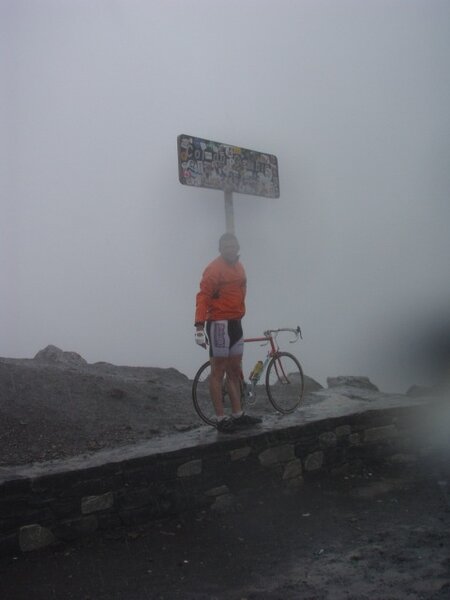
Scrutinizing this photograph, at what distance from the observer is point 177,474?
12.9 ft

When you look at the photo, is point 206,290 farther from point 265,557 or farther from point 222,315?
point 265,557

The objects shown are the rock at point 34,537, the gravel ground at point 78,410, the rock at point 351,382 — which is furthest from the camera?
the rock at point 351,382

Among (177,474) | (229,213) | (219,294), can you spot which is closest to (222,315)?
(219,294)

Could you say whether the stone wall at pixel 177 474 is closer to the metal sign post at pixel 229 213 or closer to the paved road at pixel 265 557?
the paved road at pixel 265 557

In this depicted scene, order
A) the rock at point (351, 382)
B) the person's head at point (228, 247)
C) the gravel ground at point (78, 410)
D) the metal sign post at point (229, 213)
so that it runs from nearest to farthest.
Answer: the gravel ground at point (78, 410) → the person's head at point (228, 247) → the metal sign post at point (229, 213) → the rock at point (351, 382)

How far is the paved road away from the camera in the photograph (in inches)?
118

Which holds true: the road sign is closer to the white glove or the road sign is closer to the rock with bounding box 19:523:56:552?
the white glove

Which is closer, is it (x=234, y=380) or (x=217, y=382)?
(x=217, y=382)

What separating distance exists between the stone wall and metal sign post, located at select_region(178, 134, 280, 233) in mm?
2148

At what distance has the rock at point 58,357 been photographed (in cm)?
655

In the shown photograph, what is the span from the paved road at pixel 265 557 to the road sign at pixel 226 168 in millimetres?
2849

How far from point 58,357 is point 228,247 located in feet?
10.1

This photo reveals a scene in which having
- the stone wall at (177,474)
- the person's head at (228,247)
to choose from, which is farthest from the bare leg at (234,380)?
the person's head at (228,247)

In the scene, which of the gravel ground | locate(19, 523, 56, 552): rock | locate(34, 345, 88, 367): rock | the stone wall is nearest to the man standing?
the stone wall
